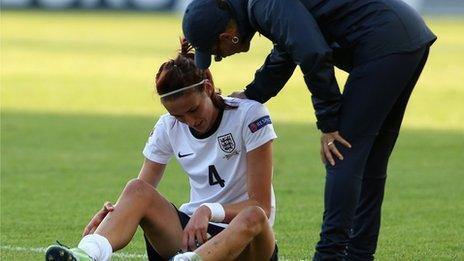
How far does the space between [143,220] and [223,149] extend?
1.76 ft

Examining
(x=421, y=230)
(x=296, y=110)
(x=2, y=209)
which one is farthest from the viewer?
(x=296, y=110)

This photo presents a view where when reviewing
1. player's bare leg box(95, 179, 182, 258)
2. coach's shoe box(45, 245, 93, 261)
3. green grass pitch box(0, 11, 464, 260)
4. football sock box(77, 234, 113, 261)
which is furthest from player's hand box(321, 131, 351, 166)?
coach's shoe box(45, 245, 93, 261)

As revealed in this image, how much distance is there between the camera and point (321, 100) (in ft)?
19.9

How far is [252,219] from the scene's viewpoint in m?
5.93

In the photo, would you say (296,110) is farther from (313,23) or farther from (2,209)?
(313,23)

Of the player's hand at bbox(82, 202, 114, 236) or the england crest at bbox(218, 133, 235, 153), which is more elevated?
the england crest at bbox(218, 133, 235, 153)

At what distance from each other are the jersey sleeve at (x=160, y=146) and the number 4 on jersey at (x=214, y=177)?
0.30 metres

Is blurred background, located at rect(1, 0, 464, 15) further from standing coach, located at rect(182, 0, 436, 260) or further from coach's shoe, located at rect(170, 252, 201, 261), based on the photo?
coach's shoe, located at rect(170, 252, 201, 261)

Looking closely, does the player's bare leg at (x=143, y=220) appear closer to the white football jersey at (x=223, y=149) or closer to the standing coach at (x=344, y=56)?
the white football jersey at (x=223, y=149)

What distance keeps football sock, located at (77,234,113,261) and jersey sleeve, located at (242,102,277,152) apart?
869 millimetres

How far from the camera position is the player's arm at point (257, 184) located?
618cm

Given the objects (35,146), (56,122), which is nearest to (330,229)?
(35,146)

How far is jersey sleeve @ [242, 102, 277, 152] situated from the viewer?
6.23 m

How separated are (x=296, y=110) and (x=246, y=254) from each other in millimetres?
10982
